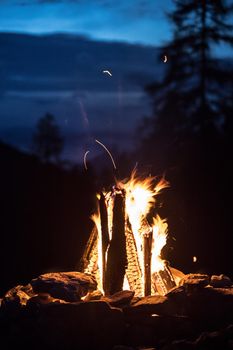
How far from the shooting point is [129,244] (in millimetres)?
5848

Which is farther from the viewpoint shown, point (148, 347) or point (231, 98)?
point (231, 98)

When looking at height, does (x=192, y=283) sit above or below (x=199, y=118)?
below

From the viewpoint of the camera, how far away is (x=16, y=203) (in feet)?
38.6

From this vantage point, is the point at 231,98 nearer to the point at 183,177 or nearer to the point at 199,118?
the point at 199,118

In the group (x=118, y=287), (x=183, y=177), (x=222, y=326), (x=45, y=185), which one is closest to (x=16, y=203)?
(x=45, y=185)

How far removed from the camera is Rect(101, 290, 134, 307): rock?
5.08m

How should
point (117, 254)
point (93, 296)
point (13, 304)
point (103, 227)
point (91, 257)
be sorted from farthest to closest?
1. point (91, 257)
2. point (103, 227)
3. point (117, 254)
4. point (93, 296)
5. point (13, 304)

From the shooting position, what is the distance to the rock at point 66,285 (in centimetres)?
524

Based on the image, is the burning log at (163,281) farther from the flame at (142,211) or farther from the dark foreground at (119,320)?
the dark foreground at (119,320)

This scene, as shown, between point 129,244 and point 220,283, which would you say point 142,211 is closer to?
point 129,244

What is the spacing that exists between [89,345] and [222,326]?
1100 mm

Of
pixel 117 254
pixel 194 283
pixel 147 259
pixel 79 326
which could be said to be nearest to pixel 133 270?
pixel 147 259

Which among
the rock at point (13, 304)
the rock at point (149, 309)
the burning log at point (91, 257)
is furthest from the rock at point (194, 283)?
the rock at point (13, 304)

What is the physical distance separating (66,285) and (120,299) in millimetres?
511
